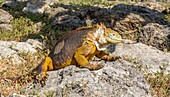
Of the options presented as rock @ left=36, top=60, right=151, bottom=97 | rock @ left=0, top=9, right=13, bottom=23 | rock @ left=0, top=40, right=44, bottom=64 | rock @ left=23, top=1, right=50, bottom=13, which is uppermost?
rock @ left=36, top=60, right=151, bottom=97

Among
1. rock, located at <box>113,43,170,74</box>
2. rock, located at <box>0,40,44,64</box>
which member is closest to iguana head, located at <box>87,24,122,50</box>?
rock, located at <box>113,43,170,74</box>

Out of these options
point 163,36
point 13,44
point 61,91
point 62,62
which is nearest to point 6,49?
point 13,44

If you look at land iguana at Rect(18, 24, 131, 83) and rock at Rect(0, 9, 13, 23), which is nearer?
land iguana at Rect(18, 24, 131, 83)

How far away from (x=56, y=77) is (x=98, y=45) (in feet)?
3.56

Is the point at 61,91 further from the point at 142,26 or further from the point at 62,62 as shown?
the point at 142,26

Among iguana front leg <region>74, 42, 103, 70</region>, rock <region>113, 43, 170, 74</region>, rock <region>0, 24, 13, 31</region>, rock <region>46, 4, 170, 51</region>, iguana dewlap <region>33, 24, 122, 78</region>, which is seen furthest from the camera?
rock <region>0, 24, 13, 31</region>

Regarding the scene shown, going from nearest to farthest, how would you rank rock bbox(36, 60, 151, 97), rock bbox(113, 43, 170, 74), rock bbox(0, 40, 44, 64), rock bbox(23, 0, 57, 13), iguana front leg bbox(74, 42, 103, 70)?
rock bbox(36, 60, 151, 97) < iguana front leg bbox(74, 42, 103, 70) < rock bbox(113, 43, 170, 74) < rock bbox(0, 40, 44, 64) < rock bbox(23, 0, 57, 13)

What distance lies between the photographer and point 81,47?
7.08 m

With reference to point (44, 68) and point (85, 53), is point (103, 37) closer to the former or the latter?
point (85, 53)

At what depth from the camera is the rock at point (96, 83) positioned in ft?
Answer: 21.5

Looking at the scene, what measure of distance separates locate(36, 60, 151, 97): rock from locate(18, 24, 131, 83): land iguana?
191mm

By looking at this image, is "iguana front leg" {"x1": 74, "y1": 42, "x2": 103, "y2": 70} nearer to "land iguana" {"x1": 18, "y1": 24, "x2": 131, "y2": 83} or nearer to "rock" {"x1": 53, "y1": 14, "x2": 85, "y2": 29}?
"land iguana" {"x1": 18, "y1": 24, "x2": 131, "y2": 83}

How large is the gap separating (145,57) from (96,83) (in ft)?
12.5

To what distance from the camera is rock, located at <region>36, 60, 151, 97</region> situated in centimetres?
654
